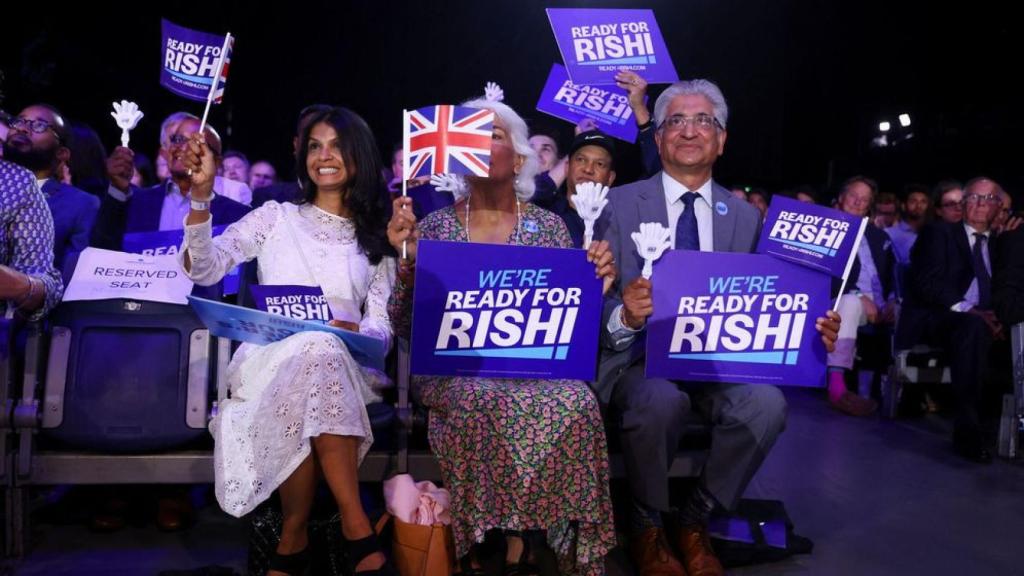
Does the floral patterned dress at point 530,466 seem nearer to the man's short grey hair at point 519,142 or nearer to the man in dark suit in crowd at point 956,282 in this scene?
the man's short grey hair at point 519,142

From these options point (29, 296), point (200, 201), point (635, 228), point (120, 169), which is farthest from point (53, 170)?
point (635, 228)

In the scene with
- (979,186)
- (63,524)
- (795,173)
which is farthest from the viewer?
(795,173)

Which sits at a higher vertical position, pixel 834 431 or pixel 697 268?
pixel 697 268

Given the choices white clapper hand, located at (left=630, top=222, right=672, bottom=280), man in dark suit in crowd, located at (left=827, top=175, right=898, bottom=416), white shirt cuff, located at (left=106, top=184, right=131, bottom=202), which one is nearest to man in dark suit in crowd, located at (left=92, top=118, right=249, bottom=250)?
white shirt cuff, located at (left=106, top=184, right=131, bottom=202)

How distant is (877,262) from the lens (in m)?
6.58

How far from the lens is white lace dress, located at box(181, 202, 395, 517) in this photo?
2543 millimetres

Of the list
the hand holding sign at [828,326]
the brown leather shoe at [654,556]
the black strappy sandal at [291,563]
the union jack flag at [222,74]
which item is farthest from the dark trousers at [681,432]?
the union jack flag at [222,74]

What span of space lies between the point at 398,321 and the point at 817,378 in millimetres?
1406

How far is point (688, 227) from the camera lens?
3232 mm

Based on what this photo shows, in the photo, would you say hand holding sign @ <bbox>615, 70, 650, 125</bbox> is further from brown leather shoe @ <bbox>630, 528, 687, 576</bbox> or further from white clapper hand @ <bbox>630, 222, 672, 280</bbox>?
brown leather shoe @ <bbox>630, 528, 687, 576</bbox>

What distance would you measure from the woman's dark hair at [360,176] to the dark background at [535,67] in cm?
457

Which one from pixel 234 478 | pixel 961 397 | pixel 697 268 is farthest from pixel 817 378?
pixel 961 397

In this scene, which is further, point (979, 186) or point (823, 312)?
point (979, 186)

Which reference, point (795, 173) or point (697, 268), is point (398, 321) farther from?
point (795, 173)
